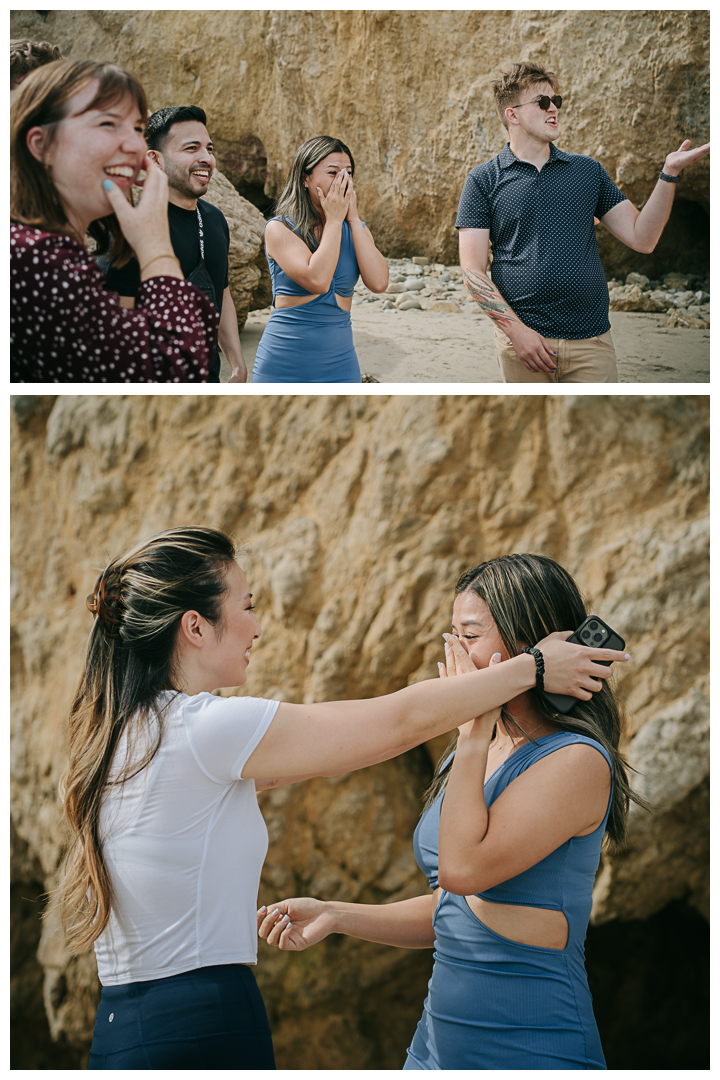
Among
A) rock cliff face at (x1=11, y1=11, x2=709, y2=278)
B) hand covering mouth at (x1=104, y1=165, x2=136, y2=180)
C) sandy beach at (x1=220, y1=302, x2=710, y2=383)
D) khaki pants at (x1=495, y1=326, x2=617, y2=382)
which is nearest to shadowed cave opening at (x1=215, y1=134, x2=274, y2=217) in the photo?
rock cliff face at (x1=11, y1=11, x2=709, y2=278)

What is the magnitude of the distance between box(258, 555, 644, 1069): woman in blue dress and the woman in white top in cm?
11

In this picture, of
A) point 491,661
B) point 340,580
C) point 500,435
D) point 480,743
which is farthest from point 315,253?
point 480,743

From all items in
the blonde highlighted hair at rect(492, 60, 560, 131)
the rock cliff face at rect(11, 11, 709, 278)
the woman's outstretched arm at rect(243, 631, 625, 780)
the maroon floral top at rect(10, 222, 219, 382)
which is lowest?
→ the woman's outstretched arm at rect(243, 631, 625, 780)

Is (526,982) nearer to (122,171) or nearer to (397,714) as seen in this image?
(397,714)

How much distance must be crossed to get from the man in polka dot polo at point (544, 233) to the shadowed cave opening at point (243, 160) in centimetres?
714

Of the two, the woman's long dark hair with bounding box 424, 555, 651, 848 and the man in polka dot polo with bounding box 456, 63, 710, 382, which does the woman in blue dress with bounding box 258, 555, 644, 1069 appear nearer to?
the woman's long dark hair with bounding box 424, 555, 651, 848

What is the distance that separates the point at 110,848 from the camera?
1.61 m

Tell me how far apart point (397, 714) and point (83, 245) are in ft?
4.51

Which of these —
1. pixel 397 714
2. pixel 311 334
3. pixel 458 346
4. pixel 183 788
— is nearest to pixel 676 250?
pixel 458 346

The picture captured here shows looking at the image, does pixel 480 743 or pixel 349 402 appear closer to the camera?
pixel 480 743

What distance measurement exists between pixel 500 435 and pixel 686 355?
2.77m

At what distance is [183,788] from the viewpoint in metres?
1.56

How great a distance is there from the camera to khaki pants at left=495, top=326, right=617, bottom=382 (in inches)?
120

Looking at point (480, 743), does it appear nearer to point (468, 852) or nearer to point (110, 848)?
point (468, 852)
